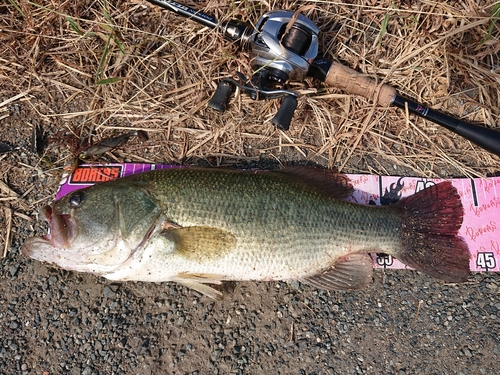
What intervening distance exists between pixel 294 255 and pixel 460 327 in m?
1.58

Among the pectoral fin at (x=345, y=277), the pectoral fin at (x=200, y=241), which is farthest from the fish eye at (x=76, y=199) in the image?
the pectoral fin at (x=345, y=277)

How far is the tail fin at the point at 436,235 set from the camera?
2779 mm

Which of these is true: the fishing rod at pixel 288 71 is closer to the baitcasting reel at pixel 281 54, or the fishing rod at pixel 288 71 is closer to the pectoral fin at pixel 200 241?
the baitcasting reel at pixel 281 54

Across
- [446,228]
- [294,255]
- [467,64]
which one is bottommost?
[294,255]

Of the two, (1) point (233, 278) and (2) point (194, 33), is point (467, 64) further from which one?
(1) point (233, 278)

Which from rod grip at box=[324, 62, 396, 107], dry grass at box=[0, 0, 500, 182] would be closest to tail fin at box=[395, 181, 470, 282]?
dry grass at box=[0, 0, 500, 182]

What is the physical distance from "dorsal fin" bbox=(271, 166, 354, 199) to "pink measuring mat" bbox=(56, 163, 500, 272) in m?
0.24

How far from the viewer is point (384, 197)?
3156 millimetres

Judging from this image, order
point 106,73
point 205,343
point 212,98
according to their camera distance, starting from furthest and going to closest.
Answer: point 106,73
point 212,98
point 205,343

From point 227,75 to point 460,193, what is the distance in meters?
2.28

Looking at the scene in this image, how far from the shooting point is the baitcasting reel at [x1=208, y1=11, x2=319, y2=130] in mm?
2764

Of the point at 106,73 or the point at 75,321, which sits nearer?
the point at 75,321

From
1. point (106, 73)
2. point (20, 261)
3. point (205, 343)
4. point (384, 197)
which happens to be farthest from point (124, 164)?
point (384, 197)

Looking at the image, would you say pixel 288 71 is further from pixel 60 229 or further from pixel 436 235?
pixel 60 229
